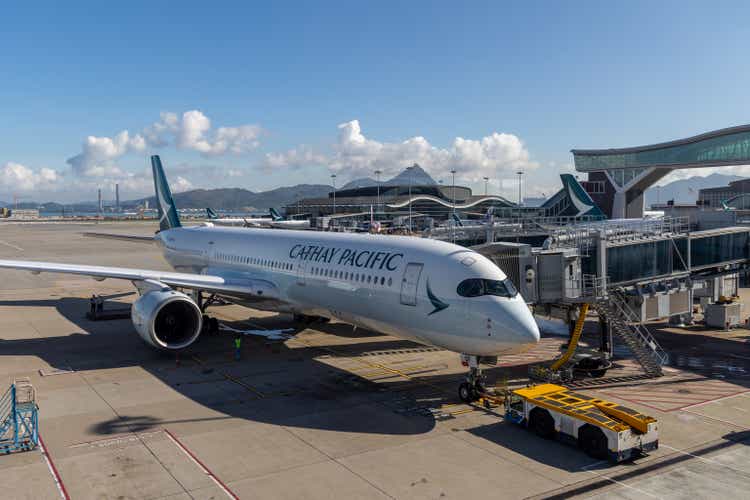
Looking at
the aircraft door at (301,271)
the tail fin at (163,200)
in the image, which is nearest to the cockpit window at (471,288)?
the aircraft door at (301,271)

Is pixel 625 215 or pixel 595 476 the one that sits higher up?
pixel 625 215

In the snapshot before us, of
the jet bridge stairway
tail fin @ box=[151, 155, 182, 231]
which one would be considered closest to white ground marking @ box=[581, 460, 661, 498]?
the jet bridge stairway

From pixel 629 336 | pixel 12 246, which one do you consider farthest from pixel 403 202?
pixel 629 336

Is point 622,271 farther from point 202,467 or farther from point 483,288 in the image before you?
point 202,467

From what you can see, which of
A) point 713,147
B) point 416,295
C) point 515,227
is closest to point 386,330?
point 416,295

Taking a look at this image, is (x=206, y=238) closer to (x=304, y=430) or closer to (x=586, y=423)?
(x=304, y=430)

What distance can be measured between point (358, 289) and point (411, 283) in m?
2.73

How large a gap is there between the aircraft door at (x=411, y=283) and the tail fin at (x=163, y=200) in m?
25.7

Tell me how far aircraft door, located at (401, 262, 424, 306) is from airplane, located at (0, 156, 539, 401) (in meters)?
0.03

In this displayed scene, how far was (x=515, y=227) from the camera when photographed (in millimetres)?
31453

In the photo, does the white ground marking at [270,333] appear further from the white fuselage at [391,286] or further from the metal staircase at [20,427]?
the metal staircase at [20,427]

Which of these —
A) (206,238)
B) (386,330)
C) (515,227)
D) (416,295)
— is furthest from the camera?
(206,238)

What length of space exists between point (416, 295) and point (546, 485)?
702 centimetres

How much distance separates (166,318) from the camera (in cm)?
2478
